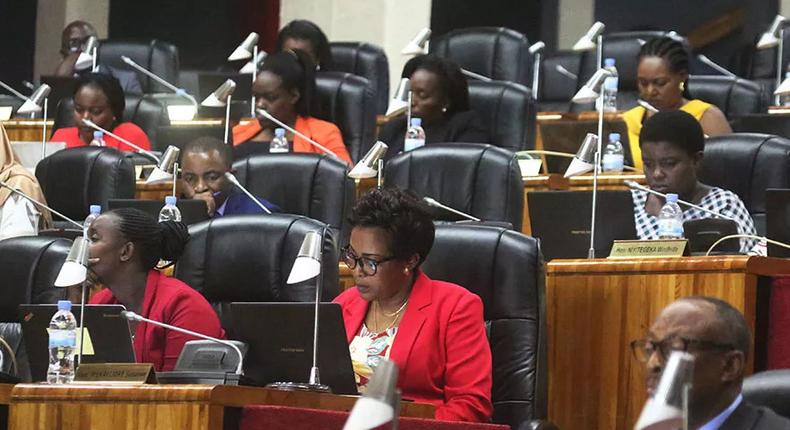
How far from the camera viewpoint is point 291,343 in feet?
13.8

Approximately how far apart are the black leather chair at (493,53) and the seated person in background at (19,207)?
10.5 ft

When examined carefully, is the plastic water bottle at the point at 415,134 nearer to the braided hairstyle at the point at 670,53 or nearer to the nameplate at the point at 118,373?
the braided hairstyle at the point at 670,53

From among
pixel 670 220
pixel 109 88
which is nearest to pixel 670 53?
pixel 670 220

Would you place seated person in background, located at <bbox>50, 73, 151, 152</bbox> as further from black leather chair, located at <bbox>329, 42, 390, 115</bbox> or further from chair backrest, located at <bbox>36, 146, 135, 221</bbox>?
black leather chair, located at <bbox>329, 42, 390, 115</bbox>

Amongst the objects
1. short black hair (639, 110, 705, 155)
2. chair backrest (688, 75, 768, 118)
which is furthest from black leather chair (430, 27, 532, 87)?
short black hair (639, 110, 705, 155)

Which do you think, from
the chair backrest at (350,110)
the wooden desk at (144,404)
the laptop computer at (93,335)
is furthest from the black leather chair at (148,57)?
the wooden desk at (144,404)

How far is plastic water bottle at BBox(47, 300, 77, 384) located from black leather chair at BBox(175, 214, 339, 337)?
658 mm

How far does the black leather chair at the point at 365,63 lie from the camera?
9.47m

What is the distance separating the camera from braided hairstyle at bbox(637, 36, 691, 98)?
733cm

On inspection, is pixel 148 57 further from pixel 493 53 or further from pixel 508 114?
pixel 508 114

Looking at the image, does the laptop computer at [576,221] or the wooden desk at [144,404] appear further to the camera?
the laptop computer at [576,221]

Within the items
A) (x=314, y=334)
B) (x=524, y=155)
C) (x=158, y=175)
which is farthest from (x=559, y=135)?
(x=314, y=334)

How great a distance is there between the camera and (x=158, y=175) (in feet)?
22.6

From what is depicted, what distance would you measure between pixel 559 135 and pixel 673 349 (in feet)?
14.0
